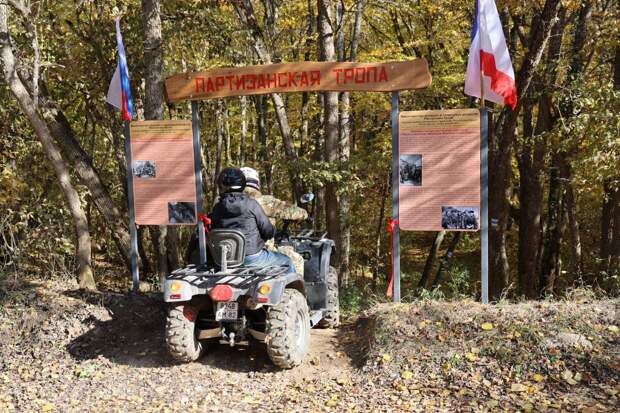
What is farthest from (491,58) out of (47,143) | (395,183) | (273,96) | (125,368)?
(47,143)

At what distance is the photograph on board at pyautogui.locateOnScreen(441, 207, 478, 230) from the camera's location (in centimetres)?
624

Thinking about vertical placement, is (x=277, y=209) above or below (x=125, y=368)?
above

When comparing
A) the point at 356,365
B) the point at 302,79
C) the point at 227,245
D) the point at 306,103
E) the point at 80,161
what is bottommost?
the point at 356,365

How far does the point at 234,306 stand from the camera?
522 centimetres

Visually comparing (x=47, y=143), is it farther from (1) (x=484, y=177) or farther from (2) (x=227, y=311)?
(1) (x=484, y=177)

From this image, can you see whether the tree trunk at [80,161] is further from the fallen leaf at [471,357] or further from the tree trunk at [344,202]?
the fallen leaf at [471,357]

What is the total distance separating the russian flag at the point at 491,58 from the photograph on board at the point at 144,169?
381 centimetres

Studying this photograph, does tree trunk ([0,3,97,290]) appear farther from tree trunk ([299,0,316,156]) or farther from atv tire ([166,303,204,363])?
tree trunk ([299,0,316,156])

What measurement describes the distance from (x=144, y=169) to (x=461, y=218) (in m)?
3.77

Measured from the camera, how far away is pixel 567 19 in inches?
401

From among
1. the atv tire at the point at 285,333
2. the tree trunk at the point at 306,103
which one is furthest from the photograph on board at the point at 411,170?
the tree trunk at the point at 306,103

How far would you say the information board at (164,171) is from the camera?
7.05 meters

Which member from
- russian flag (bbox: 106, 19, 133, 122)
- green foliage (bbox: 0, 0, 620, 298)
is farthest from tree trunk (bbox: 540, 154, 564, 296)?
russian flag (bbox: 106, 19, 133, 122)

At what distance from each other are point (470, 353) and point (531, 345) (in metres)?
0.54
